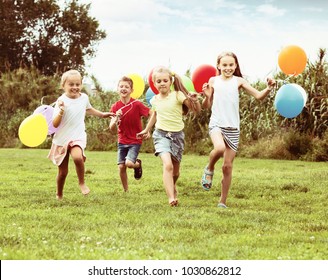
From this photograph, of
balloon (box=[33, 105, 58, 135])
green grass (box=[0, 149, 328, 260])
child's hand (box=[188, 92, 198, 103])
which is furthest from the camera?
balloon (box=[33, 105, 58, 135])

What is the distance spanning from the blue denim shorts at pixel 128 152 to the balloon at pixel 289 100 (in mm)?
1964

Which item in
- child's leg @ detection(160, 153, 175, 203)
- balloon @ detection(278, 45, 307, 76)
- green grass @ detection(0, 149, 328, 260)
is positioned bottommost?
green grass @ detection(0, 149, 328, 260)

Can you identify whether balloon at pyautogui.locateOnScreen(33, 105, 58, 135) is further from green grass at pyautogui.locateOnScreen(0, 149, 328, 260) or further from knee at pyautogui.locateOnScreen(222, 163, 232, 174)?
knee at pyautogui.locateOnScreen(222, 163, 232, 174)

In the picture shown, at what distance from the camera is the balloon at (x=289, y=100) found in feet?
24.7

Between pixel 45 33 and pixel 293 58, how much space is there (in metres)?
27.6

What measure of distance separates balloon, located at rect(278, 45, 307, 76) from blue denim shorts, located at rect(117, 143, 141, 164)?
238 cm

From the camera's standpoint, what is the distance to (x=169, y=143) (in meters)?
7.00

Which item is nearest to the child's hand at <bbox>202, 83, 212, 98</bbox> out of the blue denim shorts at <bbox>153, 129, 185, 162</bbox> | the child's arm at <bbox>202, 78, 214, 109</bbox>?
the child's arm at <bbox>202, 78, 214, 109</bbox>

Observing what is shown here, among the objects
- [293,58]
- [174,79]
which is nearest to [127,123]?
[174,79]

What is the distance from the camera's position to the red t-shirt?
8.13 metres

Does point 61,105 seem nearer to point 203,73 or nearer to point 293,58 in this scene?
point 203,73
